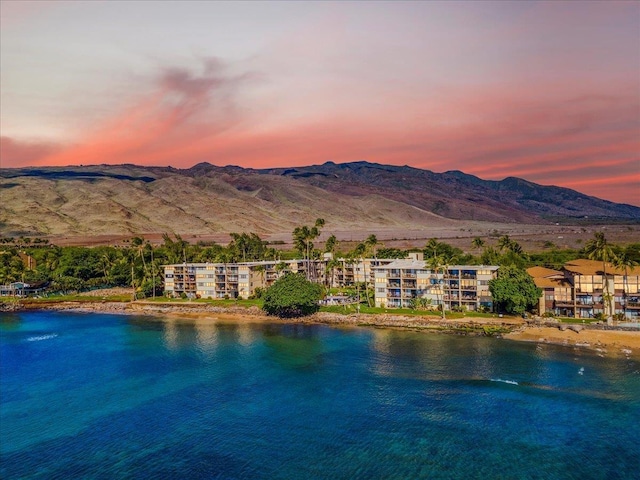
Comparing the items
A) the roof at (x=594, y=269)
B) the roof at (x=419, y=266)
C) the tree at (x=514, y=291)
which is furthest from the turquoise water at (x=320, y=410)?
the roof at (x=594, y=269)

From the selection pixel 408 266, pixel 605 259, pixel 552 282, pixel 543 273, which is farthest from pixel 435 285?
pixel 605 259

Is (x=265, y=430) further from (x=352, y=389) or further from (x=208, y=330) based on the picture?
(x=208, y=330)

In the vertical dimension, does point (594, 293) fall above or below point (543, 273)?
below

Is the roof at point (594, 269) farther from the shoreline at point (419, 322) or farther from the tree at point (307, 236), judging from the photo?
the tree at point (307, 236)

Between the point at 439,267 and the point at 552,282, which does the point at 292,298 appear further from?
the point at 552,282

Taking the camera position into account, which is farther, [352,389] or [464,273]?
[464,273]

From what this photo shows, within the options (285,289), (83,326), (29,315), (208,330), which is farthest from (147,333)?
(29,315)

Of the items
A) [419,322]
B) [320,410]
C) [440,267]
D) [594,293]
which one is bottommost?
[320,410]
